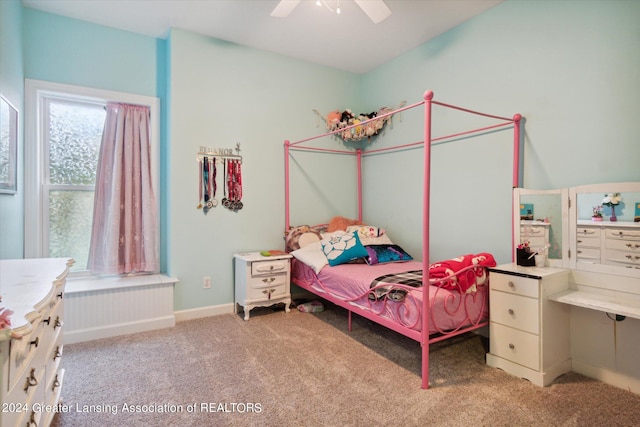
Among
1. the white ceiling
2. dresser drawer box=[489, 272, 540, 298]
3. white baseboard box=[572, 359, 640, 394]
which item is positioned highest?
the white ceiling

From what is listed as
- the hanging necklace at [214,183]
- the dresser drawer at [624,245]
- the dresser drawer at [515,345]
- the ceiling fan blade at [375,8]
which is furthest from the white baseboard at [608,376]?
the hanging necklace at [214,183]

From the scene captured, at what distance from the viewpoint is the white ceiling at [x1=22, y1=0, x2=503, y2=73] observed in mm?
2670

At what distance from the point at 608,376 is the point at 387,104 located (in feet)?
9.85

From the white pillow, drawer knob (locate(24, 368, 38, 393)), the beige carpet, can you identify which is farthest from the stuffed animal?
drawer knob (locate(24, 368, 38, 393))

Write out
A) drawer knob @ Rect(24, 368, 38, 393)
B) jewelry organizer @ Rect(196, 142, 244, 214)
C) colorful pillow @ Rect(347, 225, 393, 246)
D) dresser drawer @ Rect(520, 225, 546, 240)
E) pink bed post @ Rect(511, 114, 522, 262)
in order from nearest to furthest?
drawer knob @ Rect(24, 368, 38, 393), dresser drawer @ Rect(520, 225, 546, 240), pink bed post @ Rect(511, 114, 522, 262), jewelry organizer @ Rect(196, 142, 244, 214), colorful pillow @ Rect(347, 225, 393, 246)

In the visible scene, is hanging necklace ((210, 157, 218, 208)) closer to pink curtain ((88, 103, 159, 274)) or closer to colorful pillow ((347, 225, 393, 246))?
pink curtain ((88, 103, 159, 274))

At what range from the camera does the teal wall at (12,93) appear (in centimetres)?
215

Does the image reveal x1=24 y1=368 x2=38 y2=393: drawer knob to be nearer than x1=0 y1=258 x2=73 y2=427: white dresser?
No

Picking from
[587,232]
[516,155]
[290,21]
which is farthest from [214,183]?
[587,232]

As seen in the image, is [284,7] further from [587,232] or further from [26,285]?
[587,232]

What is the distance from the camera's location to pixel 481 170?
278 centimetres

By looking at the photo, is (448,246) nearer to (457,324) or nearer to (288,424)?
(457,324)

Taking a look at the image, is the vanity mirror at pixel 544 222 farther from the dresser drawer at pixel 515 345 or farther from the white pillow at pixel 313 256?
the white pillow at pixel 313 256

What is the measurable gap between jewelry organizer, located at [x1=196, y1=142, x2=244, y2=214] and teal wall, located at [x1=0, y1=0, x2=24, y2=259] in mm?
1326
